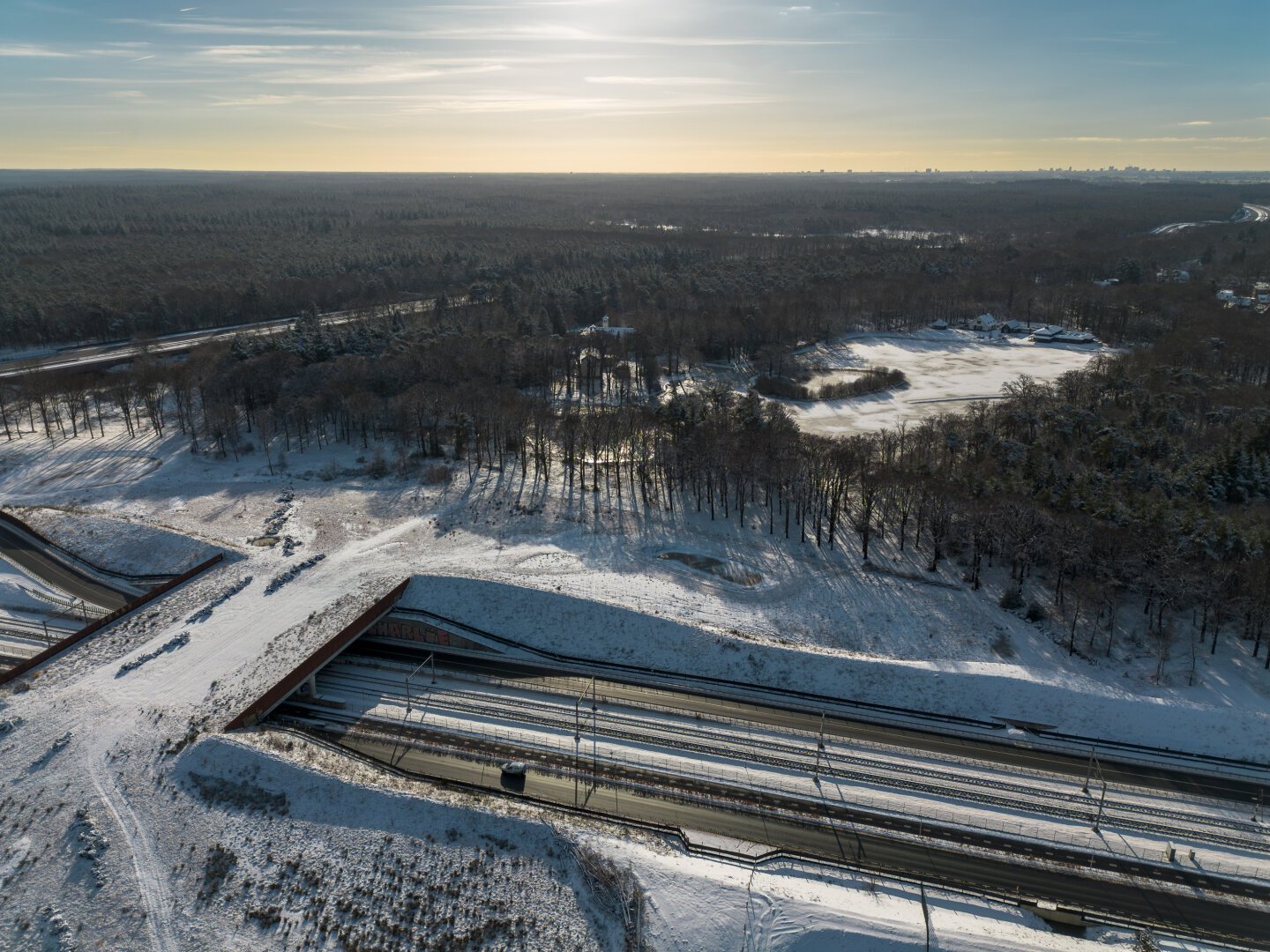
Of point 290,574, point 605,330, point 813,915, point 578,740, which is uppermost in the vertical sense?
point 605,330

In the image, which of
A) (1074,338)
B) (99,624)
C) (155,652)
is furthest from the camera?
(1074,338)

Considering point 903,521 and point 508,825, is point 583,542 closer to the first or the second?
point 903,521

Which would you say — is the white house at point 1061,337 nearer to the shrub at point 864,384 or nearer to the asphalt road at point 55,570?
the shrub at point 864,384

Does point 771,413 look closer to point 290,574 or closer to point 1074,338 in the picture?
point 290,574

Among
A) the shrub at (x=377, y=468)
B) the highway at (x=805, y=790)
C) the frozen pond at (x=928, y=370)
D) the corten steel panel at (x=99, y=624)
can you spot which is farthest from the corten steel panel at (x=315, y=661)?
the frozen pond at (x=928, y=370)

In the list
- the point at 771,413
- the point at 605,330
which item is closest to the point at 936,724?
the point at 771,413

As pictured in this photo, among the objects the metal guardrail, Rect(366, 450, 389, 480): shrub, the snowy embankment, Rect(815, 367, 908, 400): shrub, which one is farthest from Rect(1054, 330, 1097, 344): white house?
the snowy embankment

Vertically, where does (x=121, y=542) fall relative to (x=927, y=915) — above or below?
above

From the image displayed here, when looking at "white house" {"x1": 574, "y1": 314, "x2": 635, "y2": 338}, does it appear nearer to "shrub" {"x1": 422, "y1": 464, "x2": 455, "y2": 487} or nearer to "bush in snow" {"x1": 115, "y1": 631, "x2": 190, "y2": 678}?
"shrub" {"x1": 422, "y1": 464, "x2": 455, "y2": 487}
